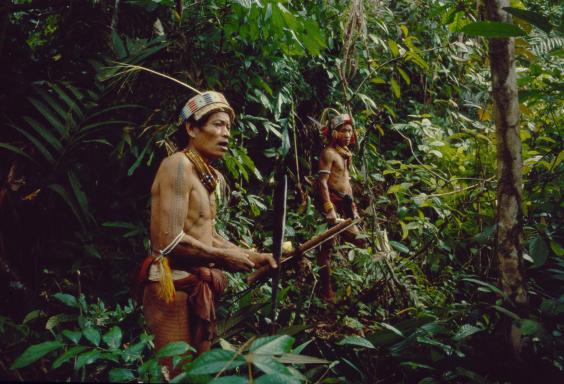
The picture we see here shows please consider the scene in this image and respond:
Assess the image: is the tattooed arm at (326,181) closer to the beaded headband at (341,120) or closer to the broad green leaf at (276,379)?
the beaded headband at (341,120)

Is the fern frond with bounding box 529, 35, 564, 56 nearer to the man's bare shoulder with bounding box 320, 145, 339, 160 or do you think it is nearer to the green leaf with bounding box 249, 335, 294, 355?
the man's bare shoulder with bounding box 320, 145, 339, 160

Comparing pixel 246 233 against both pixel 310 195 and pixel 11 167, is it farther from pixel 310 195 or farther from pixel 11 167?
pixel 11 167

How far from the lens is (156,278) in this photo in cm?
210

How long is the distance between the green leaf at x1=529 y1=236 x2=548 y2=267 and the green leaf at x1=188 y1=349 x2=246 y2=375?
1417mm

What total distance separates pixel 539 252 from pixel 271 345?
1.37 meters

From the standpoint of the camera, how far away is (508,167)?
2.03 m

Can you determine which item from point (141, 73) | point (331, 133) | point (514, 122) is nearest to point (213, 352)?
point (514, 122)

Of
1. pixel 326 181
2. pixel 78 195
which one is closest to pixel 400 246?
pixel 326 181

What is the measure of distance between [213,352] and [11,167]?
2.52m

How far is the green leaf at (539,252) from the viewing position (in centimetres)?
187

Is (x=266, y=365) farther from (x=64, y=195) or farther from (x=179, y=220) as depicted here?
(x=64, y=195)

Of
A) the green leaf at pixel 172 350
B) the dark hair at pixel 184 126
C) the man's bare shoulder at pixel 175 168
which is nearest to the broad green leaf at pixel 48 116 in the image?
the dark hair at pixel 184 126

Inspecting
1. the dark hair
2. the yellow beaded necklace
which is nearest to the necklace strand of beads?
the dark hair

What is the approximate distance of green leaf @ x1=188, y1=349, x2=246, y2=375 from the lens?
39.4 inches
